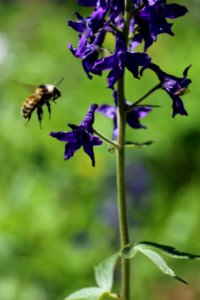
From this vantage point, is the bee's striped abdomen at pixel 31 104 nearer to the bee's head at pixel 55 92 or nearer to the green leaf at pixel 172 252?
the bee's head at pixel 55 92

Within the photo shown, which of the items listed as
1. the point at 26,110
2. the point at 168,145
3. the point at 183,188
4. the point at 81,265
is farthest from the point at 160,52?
the point at 26,110

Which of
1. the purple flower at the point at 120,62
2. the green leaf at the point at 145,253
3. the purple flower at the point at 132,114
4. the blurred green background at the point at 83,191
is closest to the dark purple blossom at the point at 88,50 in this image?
the purple flower at the point at 120,62

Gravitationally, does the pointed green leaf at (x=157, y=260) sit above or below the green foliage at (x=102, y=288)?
above

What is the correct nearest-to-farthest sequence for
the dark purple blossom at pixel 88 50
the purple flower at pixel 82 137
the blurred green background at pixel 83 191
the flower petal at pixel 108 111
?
1. the purple flower at pixel 82 137
2. the dark purple blossom at pixel 88 50
3. the flower petal at pixel 108 111
4. the blurred green background at pixel 83 191

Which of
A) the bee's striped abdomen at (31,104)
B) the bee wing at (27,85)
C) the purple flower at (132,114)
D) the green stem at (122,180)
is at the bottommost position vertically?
the green stem at (122,180)

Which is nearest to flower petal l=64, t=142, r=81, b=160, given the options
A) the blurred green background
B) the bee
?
the bee

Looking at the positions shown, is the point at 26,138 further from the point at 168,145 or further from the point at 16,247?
the point at 16,247

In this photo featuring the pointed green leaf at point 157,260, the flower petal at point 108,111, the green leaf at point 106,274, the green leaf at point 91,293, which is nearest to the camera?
the pointed green leaf at point 157,260
